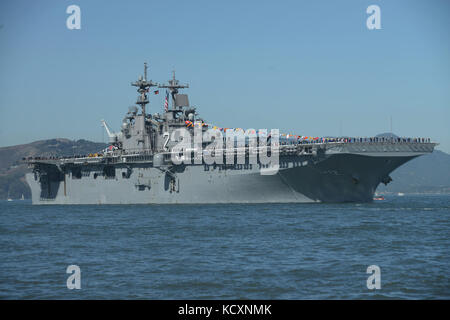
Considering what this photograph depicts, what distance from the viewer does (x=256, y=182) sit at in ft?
129

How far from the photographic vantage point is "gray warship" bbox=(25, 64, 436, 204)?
37.0m

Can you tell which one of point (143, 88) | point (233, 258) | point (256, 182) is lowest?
point (233, 258)

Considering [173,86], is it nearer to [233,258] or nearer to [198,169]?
[198,169]

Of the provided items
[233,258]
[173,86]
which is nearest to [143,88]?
[173,86]

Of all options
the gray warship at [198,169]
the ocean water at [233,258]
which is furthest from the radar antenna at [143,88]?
the ocean water at [233,258]

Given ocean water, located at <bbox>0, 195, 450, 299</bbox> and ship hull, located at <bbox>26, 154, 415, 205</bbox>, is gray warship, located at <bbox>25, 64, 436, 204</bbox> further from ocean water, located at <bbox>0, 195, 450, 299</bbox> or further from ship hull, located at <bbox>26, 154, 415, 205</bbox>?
ocean water, located at <bbox>0, 195, 450, 299</bbox>

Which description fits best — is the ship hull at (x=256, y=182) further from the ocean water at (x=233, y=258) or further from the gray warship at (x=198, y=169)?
the ocean water at (x=233, y=258)

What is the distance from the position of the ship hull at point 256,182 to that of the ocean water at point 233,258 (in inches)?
310

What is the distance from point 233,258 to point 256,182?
21.9 metres

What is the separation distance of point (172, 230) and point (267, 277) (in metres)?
11.4

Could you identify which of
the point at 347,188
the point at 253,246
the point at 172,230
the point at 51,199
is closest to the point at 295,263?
the point at 253,246

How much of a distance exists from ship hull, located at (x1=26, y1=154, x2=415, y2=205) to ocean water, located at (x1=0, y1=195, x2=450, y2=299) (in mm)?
7872

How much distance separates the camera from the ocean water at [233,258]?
13.7 meters
